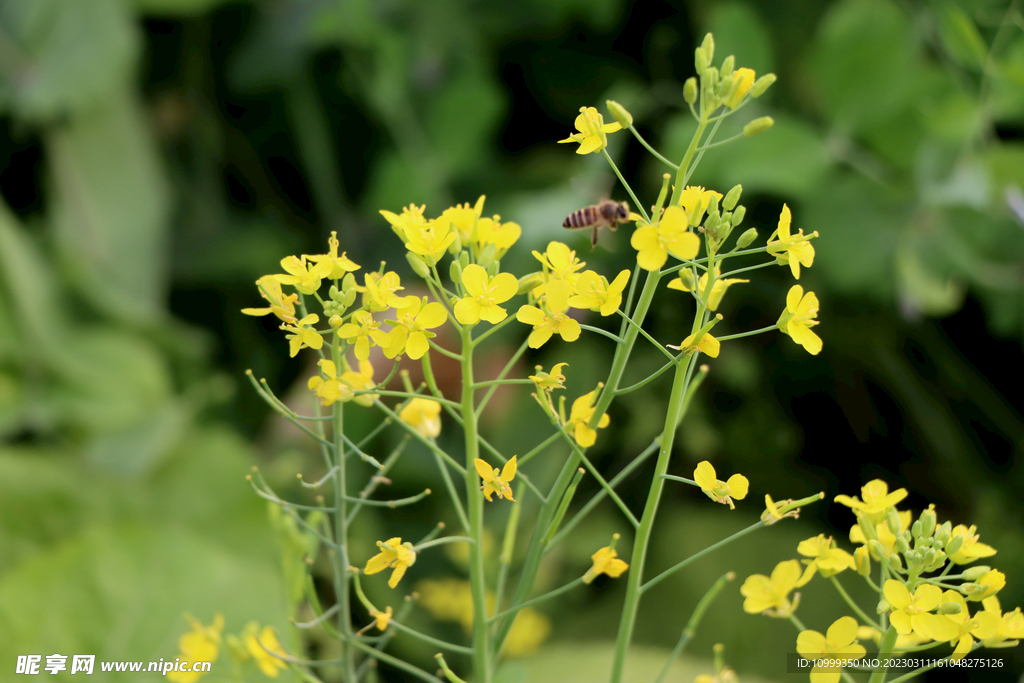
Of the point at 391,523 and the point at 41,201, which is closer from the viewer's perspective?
the point at 391,523

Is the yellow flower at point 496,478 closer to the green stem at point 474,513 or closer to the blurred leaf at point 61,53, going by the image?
the green stem at point 474,513

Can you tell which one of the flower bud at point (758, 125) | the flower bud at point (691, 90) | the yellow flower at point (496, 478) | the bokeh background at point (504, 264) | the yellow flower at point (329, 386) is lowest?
the bokeh background at point (504, 264)

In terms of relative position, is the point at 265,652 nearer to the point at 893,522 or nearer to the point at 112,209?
the point at 893,522

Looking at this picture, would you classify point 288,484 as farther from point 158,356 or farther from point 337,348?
point 337,348

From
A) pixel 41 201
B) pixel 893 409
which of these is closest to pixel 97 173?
pixel 41 201

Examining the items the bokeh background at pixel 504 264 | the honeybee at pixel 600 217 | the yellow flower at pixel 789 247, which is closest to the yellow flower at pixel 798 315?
the yellow flower at pixel 789 247

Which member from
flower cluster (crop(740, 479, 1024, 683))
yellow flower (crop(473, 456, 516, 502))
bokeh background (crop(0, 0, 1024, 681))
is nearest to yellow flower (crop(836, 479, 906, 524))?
flower cluster (crop(740, 479, 1024, 683))

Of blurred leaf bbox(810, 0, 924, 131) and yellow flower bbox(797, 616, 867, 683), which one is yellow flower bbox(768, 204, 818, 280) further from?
blurred leaf bbox(810, 0, 924, 131)
